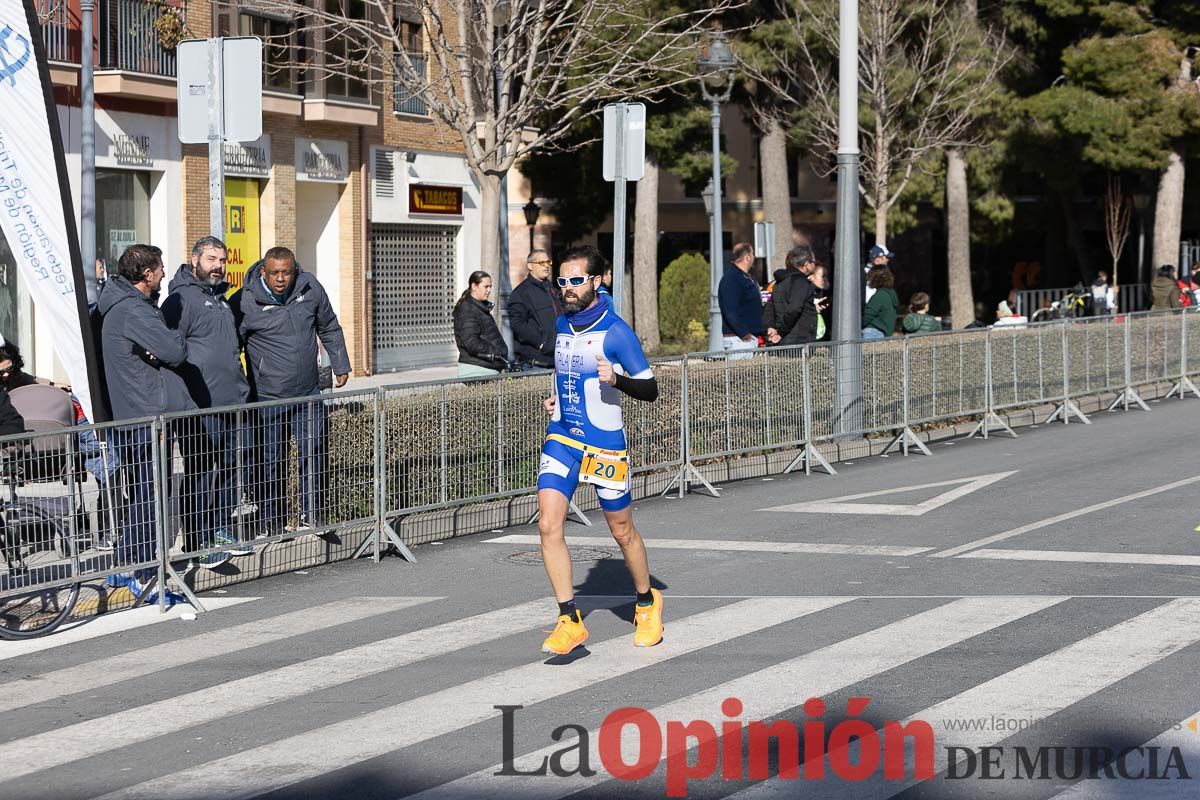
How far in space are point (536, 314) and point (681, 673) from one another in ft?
21.4

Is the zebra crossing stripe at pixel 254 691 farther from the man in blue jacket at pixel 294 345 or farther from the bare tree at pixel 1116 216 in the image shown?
the bare tree at pixel 1116 216

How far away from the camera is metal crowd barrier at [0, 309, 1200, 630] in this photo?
8.70 meters

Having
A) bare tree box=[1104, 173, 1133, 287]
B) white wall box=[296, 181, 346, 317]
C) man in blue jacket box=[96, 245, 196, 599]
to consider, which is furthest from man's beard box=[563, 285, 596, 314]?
bare tree box=[1104, 173, 1133, 287]

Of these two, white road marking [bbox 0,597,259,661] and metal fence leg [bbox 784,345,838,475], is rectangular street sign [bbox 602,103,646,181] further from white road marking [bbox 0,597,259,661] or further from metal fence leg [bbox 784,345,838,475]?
white road marking [bbox 0,597,259,661]

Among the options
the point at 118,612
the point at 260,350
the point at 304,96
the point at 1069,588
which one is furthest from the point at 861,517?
the point at 304,96

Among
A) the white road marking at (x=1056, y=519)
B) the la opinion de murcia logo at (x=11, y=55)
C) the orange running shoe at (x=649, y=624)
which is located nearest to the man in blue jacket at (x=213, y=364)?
the la opinion de murcia logo at (x=11, y=55)

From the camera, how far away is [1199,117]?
35062 mm

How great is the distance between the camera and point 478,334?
13.6 metres

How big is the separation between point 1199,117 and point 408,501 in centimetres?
2853

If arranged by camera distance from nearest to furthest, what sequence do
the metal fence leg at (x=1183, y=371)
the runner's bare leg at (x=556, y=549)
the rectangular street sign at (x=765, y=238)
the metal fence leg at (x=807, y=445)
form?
1. the runner's bare leg at (x=556, y=549)
2. the metal fence leg at (x=807, y=445)
3. the metal fence leg at (x=1183, y=371)
4. the rectangular street sign at (x=765, y=238)

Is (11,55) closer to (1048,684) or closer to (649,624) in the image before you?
(649,624)

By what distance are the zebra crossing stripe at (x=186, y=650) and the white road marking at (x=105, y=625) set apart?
19.5 inches

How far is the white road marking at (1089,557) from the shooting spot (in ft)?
32.7

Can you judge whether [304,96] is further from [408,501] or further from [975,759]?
[975,759]
